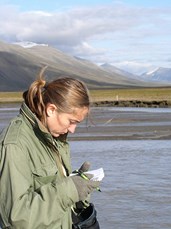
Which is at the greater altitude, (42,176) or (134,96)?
(42,176)

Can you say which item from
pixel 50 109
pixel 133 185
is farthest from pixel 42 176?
pixel 133 185

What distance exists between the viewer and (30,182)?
10.4ft

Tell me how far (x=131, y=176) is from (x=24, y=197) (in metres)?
8.76

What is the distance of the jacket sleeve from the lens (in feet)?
9.92

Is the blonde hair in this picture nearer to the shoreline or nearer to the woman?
the woman

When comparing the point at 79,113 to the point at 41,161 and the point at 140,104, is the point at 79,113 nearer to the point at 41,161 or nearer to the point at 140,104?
the point at 41,161

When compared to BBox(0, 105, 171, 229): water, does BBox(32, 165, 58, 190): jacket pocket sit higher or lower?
higher

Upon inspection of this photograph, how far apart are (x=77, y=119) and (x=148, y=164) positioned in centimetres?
1030

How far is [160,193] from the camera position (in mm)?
9750

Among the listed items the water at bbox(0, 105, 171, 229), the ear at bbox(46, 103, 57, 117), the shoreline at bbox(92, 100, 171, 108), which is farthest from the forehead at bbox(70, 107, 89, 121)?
the shoreline at bbox(92, 100, 171, 108)

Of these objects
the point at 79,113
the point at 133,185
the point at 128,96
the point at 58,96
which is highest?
the point at 58,96

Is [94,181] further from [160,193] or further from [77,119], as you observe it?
[160,193]

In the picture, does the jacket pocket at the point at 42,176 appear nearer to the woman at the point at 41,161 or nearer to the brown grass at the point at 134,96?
the woman at the point at 41,161

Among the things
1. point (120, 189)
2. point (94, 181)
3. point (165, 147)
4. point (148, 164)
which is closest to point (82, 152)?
point (165, 147)
